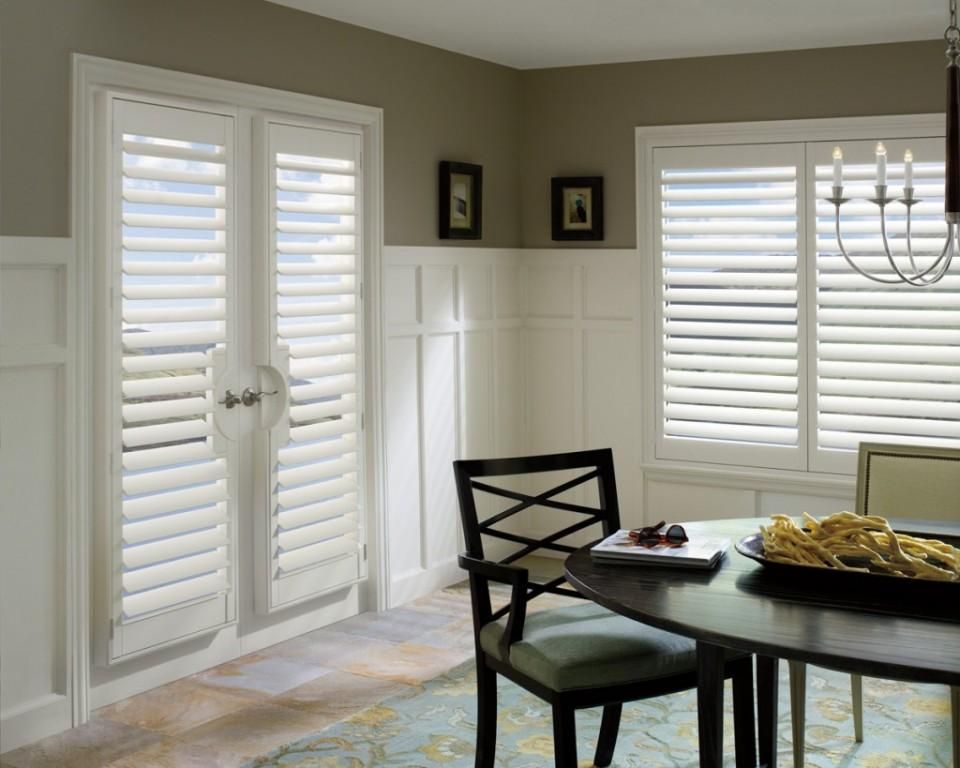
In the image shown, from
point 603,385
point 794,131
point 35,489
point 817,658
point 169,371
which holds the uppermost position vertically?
point 794,131

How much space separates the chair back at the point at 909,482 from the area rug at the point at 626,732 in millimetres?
667

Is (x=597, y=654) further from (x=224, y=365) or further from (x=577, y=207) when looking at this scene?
(x=577, y=207)

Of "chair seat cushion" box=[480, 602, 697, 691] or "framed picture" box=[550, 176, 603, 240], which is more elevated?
"framed picture" box=[550, 176, 603, 240]

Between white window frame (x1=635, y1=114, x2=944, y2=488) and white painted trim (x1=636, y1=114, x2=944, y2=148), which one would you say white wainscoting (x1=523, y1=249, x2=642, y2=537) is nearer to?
white window frame (x1=635, y1=114, x2=944, y2=488)

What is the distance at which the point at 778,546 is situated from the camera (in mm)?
2527

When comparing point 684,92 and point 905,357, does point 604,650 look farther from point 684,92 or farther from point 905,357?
point 684,92

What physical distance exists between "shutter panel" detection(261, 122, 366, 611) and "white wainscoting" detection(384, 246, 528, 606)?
24cm

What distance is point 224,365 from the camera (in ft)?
13.4

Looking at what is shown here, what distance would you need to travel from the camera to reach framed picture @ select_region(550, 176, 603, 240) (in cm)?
550

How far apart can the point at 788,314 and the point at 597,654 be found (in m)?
2.79

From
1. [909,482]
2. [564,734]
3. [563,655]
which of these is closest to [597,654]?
[563,655]

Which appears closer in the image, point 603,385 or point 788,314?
point 788,314

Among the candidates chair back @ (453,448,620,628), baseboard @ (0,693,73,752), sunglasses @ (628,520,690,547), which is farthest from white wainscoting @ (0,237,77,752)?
sunglasses @ (628,520,690,547)

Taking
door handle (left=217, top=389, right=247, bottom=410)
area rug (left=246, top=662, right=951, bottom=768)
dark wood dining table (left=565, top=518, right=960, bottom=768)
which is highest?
door handle (left=217, top=389, right=247, bottom=410)
